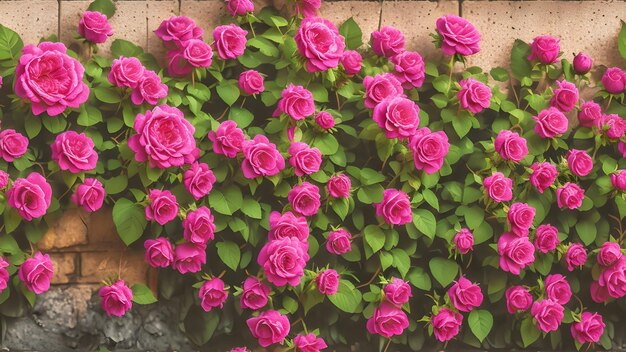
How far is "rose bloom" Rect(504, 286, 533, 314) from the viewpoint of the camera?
2.67 m

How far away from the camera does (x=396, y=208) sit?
257 cm

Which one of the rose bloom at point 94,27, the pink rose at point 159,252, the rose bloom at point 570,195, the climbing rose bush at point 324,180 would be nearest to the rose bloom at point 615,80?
the climbing rose bush at point 324,180

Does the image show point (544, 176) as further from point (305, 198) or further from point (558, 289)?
point (305, 198)

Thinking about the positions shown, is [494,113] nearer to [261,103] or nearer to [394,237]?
[394,237]

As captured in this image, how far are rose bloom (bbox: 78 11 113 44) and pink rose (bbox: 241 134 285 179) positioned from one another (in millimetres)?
631

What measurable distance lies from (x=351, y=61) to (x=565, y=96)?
78 cm

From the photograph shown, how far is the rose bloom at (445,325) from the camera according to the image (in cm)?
262

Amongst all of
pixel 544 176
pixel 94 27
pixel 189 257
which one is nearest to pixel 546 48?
pixel 544 176

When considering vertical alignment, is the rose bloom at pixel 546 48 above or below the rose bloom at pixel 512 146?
above

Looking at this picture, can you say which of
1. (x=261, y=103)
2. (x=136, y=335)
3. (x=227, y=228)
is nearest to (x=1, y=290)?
(x=136, y=335)

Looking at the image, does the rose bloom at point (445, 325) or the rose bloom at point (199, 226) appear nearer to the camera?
the rose bloom at point (199, 226)

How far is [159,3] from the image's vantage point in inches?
108

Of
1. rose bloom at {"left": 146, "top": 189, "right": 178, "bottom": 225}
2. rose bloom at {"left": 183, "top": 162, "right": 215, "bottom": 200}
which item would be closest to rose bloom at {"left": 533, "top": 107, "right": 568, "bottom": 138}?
rose bloom at {"left": 183, "top": 162, "right": 215, "bottom": 200}

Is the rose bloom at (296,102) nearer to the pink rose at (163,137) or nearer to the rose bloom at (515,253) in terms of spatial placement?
the pink rose at (163,137)
